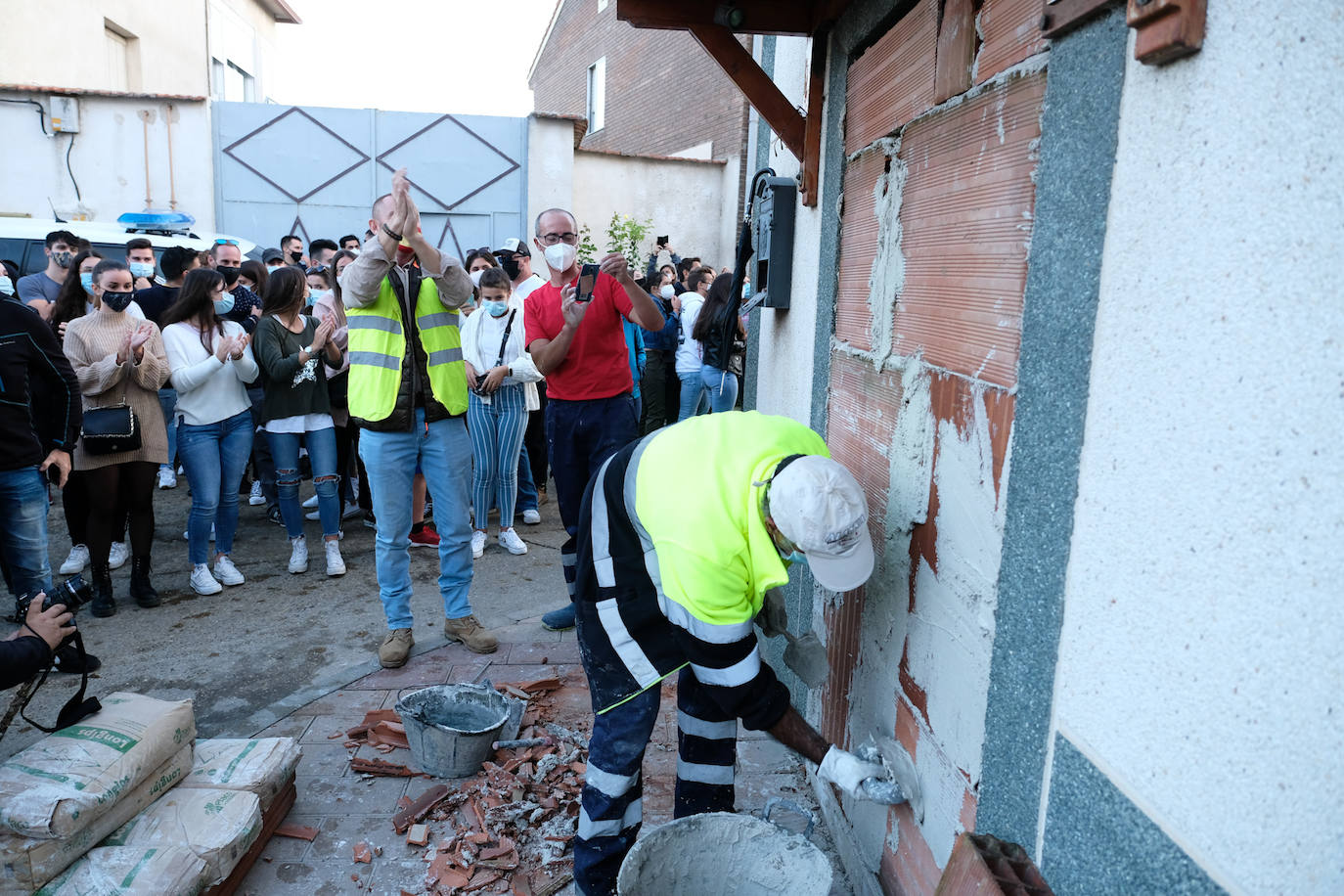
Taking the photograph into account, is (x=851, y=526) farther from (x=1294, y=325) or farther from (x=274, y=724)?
(x=274, y=724)

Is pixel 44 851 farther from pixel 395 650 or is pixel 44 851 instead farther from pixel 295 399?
pixel 295 399

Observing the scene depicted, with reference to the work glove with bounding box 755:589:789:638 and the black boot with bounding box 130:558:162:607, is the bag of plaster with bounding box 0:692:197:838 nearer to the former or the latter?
the work glove with bounding box 755:589:789:638

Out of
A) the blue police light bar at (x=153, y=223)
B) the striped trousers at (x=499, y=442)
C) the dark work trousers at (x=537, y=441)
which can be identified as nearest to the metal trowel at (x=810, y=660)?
the striped trousers at (x=499, y=442)

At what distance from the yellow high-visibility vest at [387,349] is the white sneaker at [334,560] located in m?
1.98

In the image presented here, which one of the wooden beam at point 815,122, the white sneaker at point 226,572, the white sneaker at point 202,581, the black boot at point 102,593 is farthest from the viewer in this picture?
the white sneaker at point 226,572

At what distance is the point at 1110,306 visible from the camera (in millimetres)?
1420

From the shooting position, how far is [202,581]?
5414mm

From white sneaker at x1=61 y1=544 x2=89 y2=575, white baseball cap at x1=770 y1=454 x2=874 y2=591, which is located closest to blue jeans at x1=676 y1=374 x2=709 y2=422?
white sneaker at x1=61 y1=544 x2=89 y2=575

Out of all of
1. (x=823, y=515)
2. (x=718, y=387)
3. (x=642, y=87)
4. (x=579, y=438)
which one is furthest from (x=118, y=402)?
(x=642, y=87)

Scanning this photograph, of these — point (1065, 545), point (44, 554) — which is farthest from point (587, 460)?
point (1065, 545)

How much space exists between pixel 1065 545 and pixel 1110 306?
417mm

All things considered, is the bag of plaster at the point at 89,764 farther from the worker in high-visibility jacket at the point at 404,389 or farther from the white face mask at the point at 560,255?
the white face mask at the point at 560,255

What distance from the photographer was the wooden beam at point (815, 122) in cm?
355

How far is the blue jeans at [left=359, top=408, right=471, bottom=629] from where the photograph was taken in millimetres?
4215
